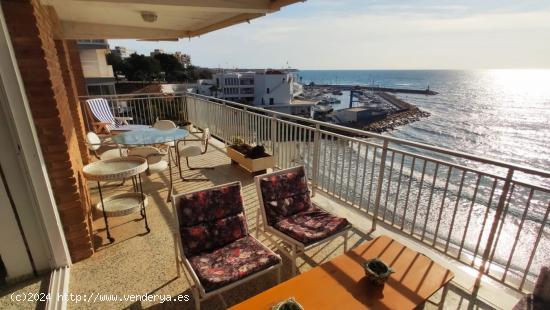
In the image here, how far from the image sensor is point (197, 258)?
216 centimetres

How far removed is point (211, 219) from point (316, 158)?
1923mm

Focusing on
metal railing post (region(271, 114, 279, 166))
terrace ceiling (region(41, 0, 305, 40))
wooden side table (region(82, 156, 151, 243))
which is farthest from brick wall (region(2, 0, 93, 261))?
metal railing post (region(271, 114, 279, 166))

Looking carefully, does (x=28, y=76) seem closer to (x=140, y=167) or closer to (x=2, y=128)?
(x=2, y=128)

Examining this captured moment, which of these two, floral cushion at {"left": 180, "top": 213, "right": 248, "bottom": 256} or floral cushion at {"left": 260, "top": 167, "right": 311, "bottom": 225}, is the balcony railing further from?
floral cushion at {"left": 180, "top": 213, "right": 248, "bottom": 256}

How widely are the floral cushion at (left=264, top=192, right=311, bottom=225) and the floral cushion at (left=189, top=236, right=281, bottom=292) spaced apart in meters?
0.37

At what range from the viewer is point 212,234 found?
2.32 meters

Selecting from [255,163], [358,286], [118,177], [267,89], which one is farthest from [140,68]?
[358,286]

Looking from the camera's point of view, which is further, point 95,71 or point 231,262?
point 95,71

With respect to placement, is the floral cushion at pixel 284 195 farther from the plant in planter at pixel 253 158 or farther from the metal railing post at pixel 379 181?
the plant in planter at pixel 253 158

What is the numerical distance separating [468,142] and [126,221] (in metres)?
34.3

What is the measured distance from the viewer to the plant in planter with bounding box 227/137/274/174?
4605 millimetres

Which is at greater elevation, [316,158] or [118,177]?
[118,177]

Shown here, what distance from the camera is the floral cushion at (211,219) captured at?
2.25 metres

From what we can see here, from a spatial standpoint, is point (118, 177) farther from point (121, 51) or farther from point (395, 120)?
point (121, 51)
